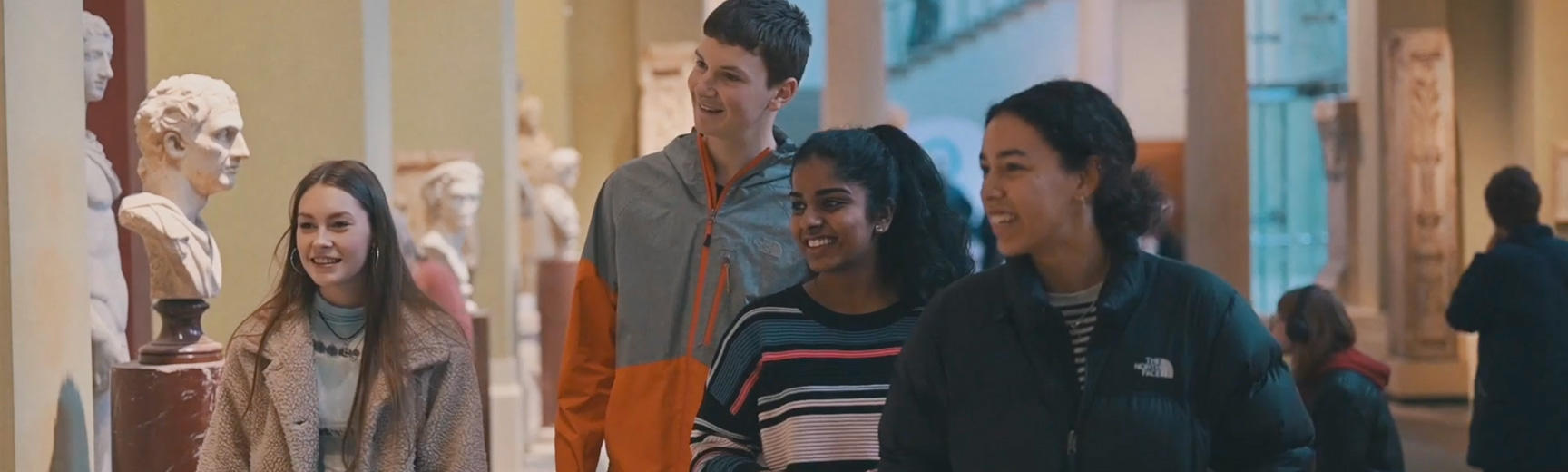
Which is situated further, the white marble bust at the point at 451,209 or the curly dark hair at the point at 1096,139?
the white marble bust at the point at 451,209

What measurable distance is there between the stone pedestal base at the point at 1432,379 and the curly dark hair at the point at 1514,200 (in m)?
7.76

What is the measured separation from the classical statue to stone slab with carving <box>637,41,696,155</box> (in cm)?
892

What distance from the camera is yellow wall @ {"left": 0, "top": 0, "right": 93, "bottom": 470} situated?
4.20 m

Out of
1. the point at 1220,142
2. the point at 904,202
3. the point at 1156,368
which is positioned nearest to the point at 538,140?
the point at 1220,142

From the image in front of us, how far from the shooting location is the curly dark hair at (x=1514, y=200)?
659 cm

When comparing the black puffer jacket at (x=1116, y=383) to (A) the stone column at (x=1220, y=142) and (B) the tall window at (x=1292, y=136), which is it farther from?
(B) the tall window at (x=1292, y=136)

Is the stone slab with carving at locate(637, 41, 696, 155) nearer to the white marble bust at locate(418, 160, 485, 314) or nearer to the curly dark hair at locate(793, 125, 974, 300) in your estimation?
the white marble bust at locate(418, 160, 485, 314)

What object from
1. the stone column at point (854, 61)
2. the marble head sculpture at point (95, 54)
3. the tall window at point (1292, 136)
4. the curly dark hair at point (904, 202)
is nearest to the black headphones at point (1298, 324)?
the curly dark hair at point (904, 202)

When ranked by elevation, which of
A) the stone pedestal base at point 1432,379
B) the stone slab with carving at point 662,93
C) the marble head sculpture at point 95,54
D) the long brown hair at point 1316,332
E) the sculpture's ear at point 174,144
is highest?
the stone slab with carving at point 662,93

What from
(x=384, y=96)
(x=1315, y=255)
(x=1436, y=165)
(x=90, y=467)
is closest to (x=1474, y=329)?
(x=384, y=96)

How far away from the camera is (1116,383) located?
2486mm

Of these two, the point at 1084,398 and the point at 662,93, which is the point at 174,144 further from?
the point at 662,93

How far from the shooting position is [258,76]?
696cm

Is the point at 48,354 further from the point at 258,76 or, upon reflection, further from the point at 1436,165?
the point at 1436,165
